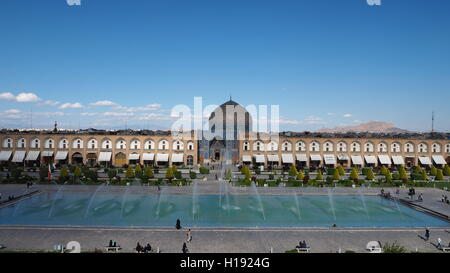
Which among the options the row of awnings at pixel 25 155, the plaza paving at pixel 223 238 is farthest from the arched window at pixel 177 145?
the plaza paving at pixel 223 238

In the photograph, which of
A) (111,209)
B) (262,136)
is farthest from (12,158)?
(262,136)

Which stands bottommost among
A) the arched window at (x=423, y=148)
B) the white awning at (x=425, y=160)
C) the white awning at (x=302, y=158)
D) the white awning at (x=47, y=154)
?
the white awning at (x=425, y=160)

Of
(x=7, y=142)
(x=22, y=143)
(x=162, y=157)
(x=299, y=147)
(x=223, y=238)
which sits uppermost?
(x=7, y=142)

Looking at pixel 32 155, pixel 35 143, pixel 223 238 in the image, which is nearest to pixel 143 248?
pixel 223 238

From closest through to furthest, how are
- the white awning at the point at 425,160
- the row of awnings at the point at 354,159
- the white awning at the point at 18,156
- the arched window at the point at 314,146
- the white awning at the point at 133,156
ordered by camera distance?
the white awning at the point at 18,156
the white awning at the point at 133,156
the row of awnings at the point at 354,159
the white awning at the point at 425,160
the arched window at the point at 314,146

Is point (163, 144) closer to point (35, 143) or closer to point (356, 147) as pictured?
point (35, 143)

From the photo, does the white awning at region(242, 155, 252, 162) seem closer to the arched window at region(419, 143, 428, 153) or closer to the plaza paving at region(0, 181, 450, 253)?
the arched window at region(419, 143, 428, 153)

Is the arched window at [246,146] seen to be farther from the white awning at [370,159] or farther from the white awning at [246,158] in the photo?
the white awning at [370,159]

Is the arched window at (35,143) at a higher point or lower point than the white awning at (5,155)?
higher

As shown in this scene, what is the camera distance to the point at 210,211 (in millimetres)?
25078

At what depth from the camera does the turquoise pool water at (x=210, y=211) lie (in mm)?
22031

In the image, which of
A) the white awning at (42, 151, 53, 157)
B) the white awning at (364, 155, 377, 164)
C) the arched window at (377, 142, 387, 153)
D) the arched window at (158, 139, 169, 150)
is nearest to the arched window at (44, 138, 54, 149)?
the white awning at (42, 151, 53, 157)
